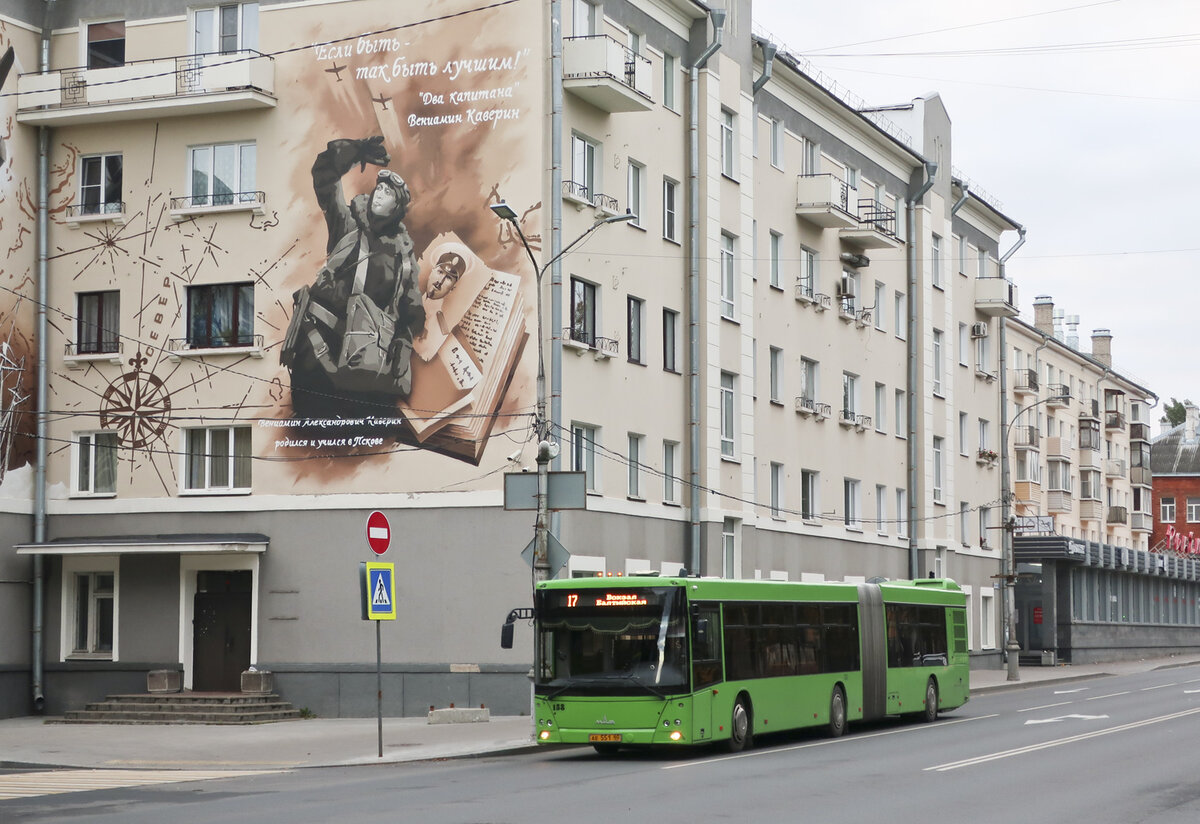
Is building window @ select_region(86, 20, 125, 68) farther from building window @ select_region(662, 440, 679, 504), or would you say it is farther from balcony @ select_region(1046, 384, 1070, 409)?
balcony @ select_region(1046, 384, 1070, 409)

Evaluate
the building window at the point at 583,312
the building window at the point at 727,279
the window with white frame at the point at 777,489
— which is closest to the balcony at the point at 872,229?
the window with white frame at the point at 777,489

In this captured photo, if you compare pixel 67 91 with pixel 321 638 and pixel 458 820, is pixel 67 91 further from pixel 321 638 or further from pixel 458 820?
pixel 458 820

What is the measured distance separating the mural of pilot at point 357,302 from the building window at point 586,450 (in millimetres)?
3440

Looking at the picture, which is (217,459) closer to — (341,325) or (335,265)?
(341,325)

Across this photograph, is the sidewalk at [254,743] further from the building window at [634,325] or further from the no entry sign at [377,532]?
the building window at [634,325]

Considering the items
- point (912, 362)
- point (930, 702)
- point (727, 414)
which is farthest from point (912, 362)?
point (930, 702)

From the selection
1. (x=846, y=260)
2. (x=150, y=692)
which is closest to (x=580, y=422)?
(x=150, y=692)

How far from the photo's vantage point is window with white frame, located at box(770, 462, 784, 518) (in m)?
42.2

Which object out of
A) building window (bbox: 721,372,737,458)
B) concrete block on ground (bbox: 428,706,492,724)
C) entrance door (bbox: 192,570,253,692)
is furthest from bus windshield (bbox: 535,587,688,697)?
building window (bbox: 721,372,737,458)

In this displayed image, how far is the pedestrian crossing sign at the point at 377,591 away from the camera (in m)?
22.6

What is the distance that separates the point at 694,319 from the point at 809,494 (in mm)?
9728

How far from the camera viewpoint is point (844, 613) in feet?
89.8

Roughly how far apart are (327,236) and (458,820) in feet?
64.6

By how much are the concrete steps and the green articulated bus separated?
9791mm
